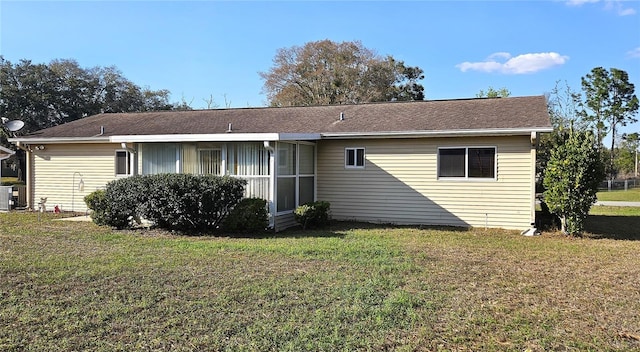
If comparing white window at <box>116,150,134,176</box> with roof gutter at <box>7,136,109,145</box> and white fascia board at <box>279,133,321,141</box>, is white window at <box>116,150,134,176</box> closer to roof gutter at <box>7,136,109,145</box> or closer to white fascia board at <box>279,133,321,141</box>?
roof gutter at <box>7,136,109,145</box>

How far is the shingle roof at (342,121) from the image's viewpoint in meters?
11.5

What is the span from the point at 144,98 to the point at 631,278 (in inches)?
1667

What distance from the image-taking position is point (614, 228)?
1201 cm

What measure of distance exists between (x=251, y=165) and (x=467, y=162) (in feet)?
18.1

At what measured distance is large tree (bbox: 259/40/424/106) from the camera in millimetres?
35281

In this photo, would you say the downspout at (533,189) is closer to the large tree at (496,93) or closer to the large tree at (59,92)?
the large tree at (496,93)

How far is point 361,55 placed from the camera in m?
36.3

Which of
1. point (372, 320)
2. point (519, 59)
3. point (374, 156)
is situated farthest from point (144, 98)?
point (372, 320)

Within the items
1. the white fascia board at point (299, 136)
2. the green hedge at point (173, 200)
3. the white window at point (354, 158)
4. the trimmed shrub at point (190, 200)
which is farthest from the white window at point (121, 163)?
the white window at point (354, 158)

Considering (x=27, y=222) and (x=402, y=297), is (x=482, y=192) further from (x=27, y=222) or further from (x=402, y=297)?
(x=27, y=222)

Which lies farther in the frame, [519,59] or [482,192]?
[519,59]

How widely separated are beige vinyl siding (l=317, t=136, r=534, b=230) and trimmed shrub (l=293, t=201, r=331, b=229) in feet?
4.57

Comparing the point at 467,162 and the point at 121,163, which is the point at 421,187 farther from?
the point at 121,163

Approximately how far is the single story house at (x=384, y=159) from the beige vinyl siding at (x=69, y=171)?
0.43 m
